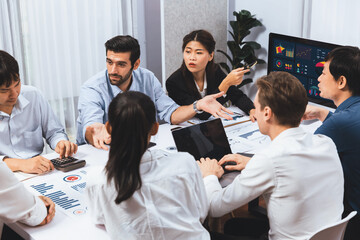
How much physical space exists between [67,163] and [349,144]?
4.11 ft

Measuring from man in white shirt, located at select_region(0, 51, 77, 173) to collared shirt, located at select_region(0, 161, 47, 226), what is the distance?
0.46m

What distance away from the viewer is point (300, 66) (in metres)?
2.79

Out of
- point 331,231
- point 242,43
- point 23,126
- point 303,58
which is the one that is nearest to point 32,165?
point 23,126

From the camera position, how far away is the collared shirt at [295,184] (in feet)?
4.70

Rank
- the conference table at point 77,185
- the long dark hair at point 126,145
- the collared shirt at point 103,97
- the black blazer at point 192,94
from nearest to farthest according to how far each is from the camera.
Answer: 1. the long dark hair at point 126,145
2. the conference table at point 77,185
3. the collared shirt at point 103,97
4. the black blazer at point 192,94

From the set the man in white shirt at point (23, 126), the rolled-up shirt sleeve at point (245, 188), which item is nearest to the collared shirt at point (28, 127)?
the man in white shirt at point (23, 126)

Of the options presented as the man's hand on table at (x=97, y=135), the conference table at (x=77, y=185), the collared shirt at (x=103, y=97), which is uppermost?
the collared shirt at (x=103, y=97)

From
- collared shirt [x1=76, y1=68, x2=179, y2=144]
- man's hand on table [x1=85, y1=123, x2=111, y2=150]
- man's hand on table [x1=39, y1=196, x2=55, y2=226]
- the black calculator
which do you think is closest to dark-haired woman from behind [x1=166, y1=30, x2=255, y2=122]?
collared shirt [x1=76, y1=68, x2=179, y2=144]

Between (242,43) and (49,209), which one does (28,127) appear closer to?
(49,209)

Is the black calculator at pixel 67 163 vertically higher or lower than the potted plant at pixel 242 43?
lower

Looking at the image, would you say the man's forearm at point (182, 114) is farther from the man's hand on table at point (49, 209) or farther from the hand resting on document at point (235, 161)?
the man's hand on table at point (49, 209)

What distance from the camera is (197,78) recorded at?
3.02 meters

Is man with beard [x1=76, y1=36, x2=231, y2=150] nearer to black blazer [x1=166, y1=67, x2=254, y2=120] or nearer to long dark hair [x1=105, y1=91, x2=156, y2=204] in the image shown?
black blazer [x1=166, y1=67, x2=254, y2=120]

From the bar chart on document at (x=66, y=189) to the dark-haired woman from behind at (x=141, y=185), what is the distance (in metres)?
0.25
